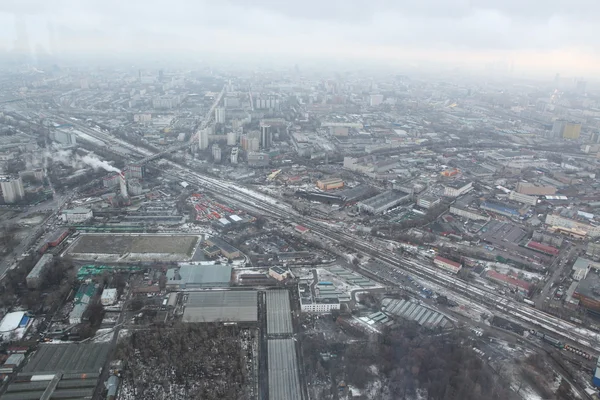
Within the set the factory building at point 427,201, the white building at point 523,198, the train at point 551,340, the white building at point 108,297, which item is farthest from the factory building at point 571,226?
the white building at point 108,297

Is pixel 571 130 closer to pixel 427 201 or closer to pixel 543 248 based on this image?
pixel 427 201

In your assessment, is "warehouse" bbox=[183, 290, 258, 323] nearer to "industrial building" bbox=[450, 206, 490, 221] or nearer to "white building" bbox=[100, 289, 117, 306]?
"white building" bbox=[100, 289, 117, 306]

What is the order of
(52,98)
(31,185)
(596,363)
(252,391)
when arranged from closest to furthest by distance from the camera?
1. (252,391)
2. (596,363)
3. (31,185)
4. (52,98)

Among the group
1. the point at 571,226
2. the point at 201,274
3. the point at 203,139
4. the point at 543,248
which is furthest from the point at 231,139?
the point at 571,226

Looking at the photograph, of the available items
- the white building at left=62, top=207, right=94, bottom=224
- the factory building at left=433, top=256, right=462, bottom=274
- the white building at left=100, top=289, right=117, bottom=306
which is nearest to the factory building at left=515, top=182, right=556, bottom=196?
the factory building at left=433, top=256, right=462, bottom=274

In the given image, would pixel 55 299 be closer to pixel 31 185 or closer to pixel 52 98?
pixel 31 185

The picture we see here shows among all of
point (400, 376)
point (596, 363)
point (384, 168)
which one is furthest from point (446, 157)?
point (400, 376)
